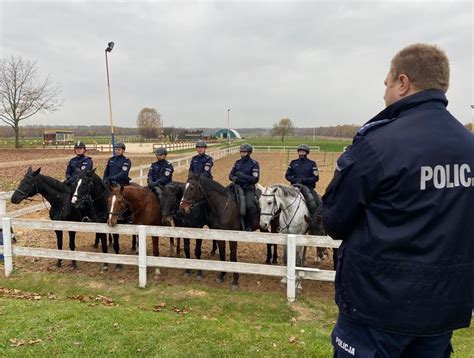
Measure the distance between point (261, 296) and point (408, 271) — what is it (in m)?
5.38

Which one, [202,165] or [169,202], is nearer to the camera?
[169,202]

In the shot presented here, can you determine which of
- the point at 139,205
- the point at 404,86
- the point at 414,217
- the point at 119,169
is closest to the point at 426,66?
the point at 404,86

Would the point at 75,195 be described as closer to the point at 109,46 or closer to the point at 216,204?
the point at 216,204

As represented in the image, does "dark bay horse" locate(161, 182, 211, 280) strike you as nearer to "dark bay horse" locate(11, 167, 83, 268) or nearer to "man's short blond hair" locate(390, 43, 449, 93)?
"dark bay horse" locate(11, 167, 83, 268)

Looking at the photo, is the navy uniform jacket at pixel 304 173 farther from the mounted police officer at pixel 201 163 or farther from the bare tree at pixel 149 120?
the bare tree at pixel 149 120

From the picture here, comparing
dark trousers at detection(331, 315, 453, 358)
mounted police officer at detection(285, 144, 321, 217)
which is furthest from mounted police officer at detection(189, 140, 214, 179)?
dark trousers at detection(331, 315, 453, 358)

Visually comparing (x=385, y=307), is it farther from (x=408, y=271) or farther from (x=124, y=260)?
(x=124, y=260)

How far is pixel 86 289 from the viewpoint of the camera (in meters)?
7.03

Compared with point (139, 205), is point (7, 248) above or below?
below

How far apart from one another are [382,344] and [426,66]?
1.27m

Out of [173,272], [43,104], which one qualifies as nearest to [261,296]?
[173,272]

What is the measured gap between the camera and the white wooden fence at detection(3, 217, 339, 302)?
254 inches

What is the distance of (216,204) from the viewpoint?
25.6ft

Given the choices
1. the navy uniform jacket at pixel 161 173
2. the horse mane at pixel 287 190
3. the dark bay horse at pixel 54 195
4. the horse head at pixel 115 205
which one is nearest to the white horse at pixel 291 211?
the horse mane at pixel 287 190
